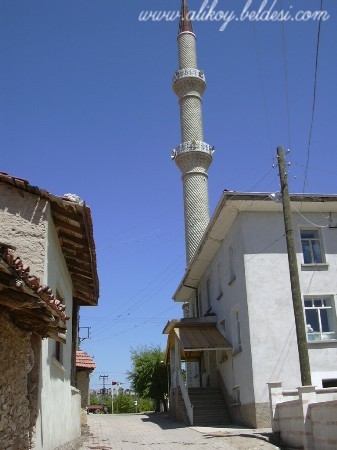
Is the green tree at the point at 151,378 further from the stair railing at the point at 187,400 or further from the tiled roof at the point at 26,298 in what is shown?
the tiled roof at the point at 26,298

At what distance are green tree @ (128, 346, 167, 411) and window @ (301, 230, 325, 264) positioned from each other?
17.8 m

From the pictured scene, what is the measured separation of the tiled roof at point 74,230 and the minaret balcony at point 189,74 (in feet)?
95.2

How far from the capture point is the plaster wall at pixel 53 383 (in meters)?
7.73

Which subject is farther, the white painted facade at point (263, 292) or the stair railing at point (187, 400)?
the stair railing at point (187, 400)

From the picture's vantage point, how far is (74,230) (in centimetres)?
860

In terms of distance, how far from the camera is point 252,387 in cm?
1752

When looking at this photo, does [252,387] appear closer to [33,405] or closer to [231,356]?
[231,356]

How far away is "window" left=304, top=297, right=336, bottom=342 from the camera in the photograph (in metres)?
18.3

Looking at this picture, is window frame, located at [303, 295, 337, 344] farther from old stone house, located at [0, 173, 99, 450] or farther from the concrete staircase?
old stone house, located at [0, 173, 99, 450]

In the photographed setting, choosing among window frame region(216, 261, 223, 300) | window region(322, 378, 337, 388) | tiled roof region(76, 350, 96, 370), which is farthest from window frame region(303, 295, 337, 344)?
tiled roof region(76, 350, 96, 370)

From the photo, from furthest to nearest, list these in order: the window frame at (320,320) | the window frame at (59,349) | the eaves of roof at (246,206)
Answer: the eaves of roof at (246,206)
the window frame at (320,320)
the window frame at (59,349)

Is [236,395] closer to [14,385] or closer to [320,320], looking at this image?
[320,320]

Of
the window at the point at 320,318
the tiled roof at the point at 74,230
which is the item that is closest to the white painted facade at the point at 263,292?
the window at the point at 320,318

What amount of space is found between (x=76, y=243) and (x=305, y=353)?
712cm
